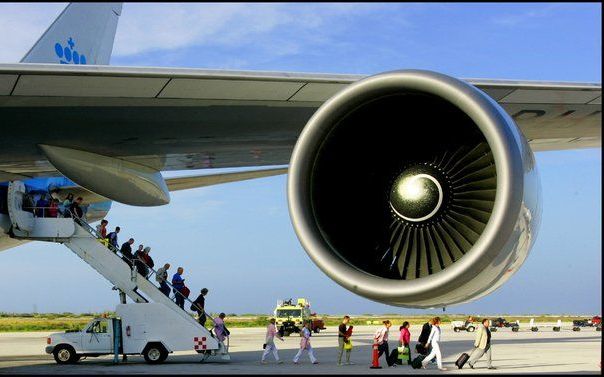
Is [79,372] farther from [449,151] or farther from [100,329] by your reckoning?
[449,151]

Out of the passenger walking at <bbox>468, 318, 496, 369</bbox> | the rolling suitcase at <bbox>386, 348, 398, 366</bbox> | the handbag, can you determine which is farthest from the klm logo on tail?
the passenger walking at <bbox>468, 318, 496, 369</bbox>

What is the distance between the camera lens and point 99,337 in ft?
58.7

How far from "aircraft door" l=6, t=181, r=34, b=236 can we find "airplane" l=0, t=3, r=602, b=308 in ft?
27.7

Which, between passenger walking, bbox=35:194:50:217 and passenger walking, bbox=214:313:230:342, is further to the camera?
passenger walking, bbox=214:313:230:342

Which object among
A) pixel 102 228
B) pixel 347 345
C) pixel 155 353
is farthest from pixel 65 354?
pixel 347 345

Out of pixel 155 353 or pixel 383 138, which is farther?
pixel 155 353

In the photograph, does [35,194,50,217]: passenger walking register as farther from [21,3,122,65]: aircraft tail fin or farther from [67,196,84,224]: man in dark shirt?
[21,3,122,65]: aircraft tail fin

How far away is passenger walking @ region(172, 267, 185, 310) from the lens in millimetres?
17984

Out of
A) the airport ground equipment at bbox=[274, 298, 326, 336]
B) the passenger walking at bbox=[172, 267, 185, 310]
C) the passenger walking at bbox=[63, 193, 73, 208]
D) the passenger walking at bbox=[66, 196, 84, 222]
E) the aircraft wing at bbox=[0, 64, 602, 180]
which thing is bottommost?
the airport ground equipment at bbox=[274, 298, 326, 336]

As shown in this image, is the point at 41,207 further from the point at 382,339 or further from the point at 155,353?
the point at 382,339

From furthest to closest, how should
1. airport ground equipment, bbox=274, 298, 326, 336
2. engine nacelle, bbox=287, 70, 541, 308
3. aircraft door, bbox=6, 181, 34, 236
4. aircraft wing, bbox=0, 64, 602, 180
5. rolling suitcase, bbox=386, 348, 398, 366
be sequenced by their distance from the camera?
airport ground equipment, bbox=274, 298, 326, 336
rolling suitcase, bbox=386, 348, 398, 366
aircraft door, bbox=6, 181, 34, 236
aircraft wing, bbox=0, 64, 602, 180
engine nacelle, bbox=287, 70, 541, 308

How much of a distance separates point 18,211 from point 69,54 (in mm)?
4236

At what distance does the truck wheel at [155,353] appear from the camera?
17.0 m

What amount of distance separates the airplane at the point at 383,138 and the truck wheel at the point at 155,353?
32.5ft
